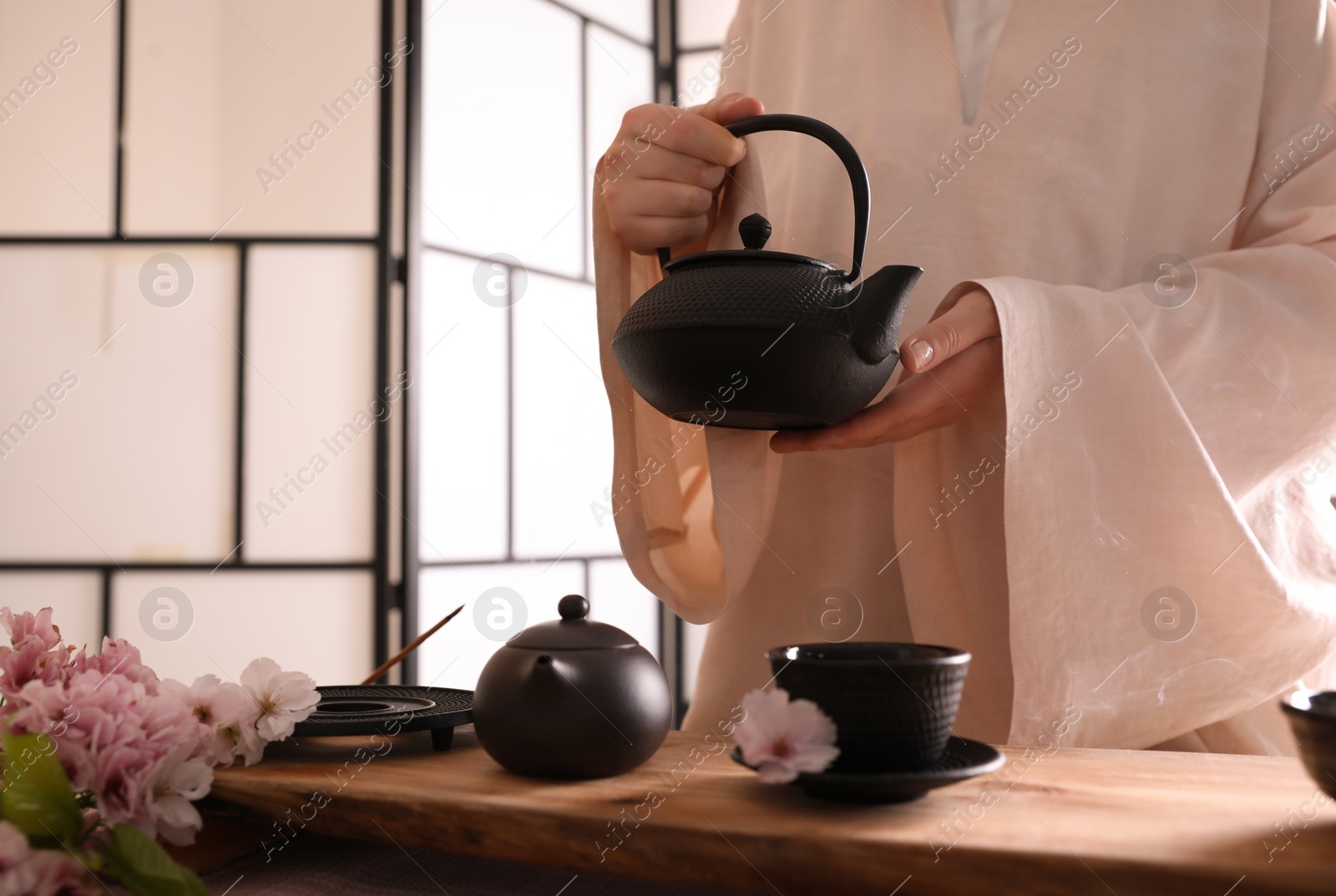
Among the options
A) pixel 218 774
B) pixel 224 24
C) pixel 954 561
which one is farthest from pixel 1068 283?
pixel 224 24

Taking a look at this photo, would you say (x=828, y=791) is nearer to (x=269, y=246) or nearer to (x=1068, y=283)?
(x=1068, y=283)

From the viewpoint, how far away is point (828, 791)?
574 millimetres

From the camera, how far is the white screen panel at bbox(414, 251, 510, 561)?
111 inches

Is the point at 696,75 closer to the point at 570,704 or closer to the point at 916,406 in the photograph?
the point at 916,406

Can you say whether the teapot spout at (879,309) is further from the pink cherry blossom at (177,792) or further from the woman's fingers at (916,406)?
the pink cherry blossom at (177,792)

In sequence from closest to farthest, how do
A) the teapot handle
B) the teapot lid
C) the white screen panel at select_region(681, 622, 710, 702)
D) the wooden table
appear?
the wooden table < the teapot lid < the teapot handle < the white screen panel at select_region(681, 622, 710, 702)

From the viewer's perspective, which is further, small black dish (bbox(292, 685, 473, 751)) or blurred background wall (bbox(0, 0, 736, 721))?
blurred background wall (bbox(0, 0, 736, 721))

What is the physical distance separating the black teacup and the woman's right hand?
0.53m

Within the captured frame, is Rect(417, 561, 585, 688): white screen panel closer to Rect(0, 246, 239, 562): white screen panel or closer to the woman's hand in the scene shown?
Rect(0, 246, 239, 562): white screen panel

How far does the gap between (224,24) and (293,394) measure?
41.0 inches

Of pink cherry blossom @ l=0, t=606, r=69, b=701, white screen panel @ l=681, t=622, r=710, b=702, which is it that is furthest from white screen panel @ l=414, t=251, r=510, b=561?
pink cherry blossom @ l=0, t=606, r=69, b=701

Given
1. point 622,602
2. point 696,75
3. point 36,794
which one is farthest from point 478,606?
point 36,794

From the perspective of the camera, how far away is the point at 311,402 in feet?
9.12

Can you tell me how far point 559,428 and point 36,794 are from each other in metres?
Answer: 2.66
